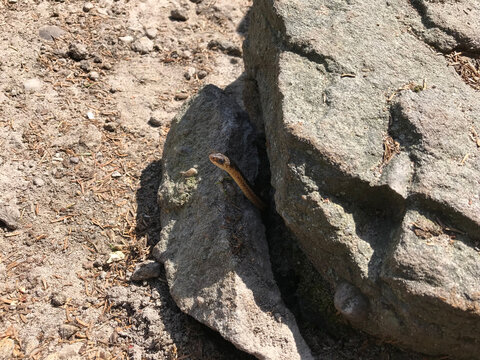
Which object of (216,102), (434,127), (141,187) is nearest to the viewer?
(434,127)

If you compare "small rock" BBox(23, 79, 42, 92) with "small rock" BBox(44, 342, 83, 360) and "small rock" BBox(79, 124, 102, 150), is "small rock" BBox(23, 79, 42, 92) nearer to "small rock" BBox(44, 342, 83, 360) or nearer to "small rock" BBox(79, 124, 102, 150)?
"small rock" BBox(79, 124, 102, 150)

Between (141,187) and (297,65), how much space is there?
1.97 meters

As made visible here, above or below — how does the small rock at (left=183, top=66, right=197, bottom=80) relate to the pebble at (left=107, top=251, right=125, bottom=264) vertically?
above

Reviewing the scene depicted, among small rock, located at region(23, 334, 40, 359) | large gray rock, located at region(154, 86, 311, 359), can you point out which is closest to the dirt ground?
small rock, located at region(23, 334, 40, 359)

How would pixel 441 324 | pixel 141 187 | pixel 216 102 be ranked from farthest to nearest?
pixel 141 187 → pixel 216 102 → pixel 441 324

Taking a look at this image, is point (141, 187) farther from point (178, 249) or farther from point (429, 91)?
point (429, 91)

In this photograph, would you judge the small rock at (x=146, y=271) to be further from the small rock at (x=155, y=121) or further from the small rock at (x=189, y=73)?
the small rock at (x=189, y=73)

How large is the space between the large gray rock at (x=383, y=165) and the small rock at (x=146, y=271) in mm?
1272

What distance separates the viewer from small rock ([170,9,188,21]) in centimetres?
612

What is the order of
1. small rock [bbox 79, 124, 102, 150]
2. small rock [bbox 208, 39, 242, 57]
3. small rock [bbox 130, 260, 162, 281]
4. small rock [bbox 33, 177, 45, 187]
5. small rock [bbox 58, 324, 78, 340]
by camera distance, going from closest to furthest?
small rock [bbox 58, 324, 78, 340]
small rock [bbox 130, 260, 162, 281]
small rock [bbox 33, 177, 45, 187]
small rock [bbox 79, 124, 102, 150]
small rock [bbox 208, 39, 242, 57]

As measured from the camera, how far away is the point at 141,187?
4652 millimetres

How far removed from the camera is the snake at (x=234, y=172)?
12.6ft

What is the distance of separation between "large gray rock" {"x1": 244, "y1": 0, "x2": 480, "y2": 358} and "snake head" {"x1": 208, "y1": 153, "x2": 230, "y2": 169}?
16.4 inches

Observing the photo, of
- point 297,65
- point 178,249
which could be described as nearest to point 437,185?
point 297,65
